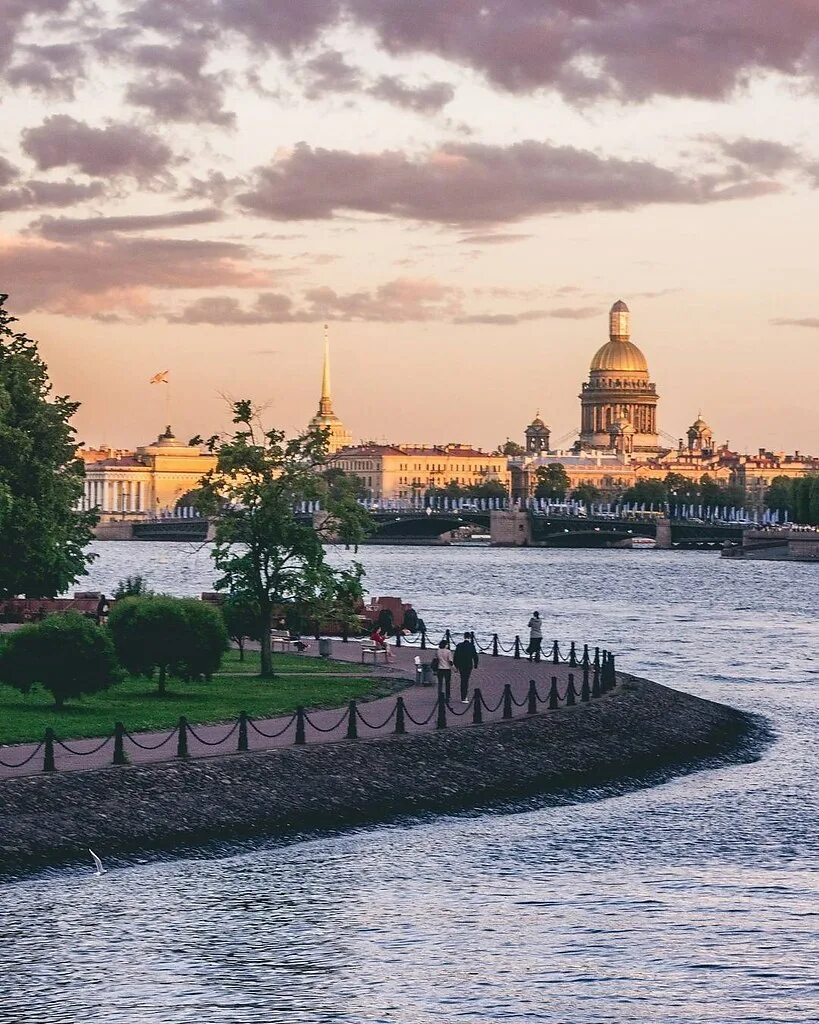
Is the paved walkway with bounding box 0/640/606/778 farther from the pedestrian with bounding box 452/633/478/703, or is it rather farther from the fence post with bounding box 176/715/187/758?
the pedestrian with bounding box 452/633/478/703

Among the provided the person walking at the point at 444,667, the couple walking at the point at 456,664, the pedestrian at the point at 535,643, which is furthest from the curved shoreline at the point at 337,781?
the pedestrian at the point at 535,643

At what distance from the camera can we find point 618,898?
23.4 meters

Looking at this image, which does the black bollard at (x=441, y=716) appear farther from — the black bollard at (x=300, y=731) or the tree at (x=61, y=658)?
the tree at (x=61, y=658)

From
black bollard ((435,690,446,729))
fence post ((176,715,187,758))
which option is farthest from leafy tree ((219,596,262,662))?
fence post ((176,715,187,758))

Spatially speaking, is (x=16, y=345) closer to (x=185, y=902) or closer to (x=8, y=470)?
(x=8, y=470)

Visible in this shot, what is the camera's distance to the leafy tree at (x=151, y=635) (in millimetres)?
34000

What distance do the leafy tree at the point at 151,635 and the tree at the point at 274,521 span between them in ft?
13.6

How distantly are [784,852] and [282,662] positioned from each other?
56.8 ft

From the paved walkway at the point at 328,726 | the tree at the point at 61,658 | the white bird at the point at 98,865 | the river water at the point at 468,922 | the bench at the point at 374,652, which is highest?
the tree at the point at 61,658

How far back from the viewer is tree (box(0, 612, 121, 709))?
102 ft

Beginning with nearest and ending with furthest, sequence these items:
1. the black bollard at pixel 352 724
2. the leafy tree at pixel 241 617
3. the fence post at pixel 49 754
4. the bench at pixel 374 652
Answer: the fence post at pixel 49 754 < the black bollard at pixel 352 724 < the leafy tree at pixel 241 617 < the bench at pixel 374 652

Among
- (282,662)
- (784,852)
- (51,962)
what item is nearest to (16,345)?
(282,662)

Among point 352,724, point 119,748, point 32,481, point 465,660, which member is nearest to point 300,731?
point 352,724

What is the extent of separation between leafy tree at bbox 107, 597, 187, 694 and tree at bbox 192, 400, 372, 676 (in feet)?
13.6
